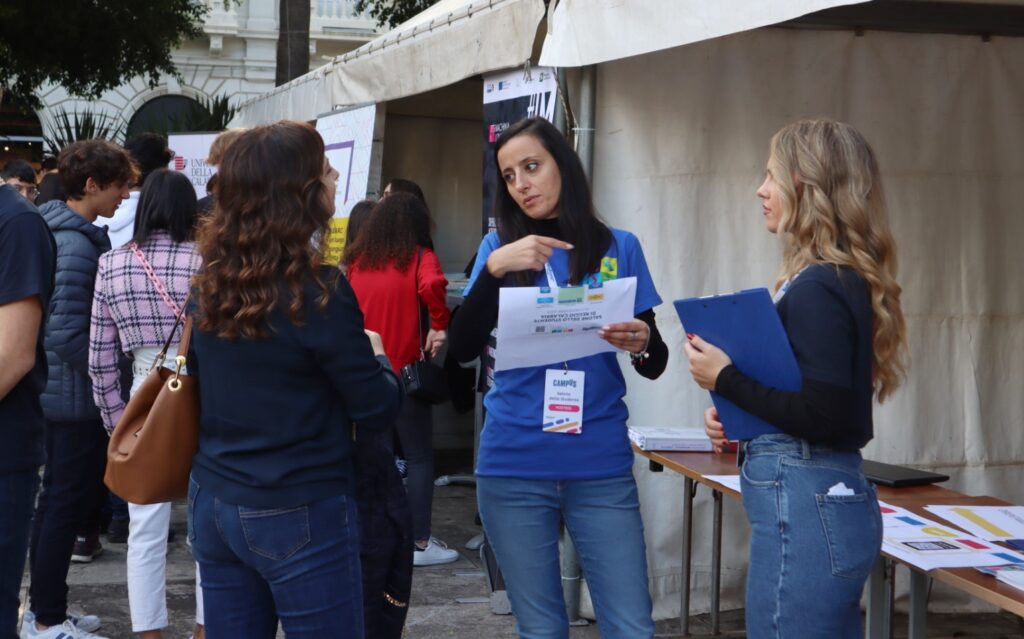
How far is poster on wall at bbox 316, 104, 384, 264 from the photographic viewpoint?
21.6ft

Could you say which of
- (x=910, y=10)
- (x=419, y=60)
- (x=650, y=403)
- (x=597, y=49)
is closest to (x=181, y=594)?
(x=650, y=403)

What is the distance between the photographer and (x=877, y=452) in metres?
4.91

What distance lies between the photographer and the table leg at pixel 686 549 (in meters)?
4.55

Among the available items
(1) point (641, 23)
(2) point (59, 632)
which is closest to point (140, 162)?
(2) point (59, 632)

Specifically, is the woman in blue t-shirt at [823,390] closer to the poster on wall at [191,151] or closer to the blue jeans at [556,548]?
the blue jeans at [556,548]

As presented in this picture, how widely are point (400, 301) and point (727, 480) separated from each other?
2.25m

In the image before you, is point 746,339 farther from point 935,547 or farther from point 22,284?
point 22,284

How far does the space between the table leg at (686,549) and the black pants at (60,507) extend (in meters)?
2.35

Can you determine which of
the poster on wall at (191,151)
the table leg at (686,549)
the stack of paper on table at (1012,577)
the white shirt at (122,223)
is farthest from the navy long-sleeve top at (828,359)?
the poster on wall at (191,151)

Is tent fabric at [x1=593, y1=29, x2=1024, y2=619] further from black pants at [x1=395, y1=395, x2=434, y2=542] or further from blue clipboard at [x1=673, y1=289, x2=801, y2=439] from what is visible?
blue clipboard at [x1=673, y1=289, x2=801, y2=439]

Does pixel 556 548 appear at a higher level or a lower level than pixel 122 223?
lower

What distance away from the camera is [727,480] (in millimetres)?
3746

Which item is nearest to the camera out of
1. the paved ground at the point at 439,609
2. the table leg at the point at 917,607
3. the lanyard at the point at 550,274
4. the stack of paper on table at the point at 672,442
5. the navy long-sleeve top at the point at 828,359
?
the navy long-sleeve top at the point at 828,359

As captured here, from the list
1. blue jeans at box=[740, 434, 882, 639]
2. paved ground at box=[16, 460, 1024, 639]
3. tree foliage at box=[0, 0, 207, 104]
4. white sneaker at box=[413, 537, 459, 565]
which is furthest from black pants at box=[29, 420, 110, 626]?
tree foliage at box=[0, 0, 207, 104]
